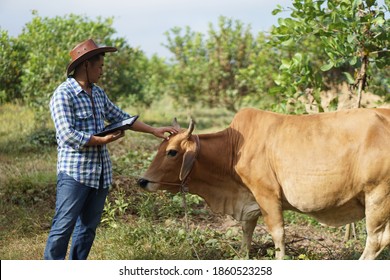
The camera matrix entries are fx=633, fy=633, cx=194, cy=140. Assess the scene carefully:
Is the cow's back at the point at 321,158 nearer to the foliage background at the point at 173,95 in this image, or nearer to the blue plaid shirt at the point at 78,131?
the foliage background at the point at 173,95

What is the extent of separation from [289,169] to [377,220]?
30.6 inches

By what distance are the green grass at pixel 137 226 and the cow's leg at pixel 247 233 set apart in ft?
0.34

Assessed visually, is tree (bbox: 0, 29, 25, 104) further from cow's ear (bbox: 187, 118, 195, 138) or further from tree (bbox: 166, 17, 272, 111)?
cow's ear (bbox: 187, 118, 195, 138)

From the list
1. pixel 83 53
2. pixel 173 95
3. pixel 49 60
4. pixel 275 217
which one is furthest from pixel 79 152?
pixel 173 95

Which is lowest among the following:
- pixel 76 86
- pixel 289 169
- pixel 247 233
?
pixel 247 233

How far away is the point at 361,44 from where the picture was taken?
5.91 metres

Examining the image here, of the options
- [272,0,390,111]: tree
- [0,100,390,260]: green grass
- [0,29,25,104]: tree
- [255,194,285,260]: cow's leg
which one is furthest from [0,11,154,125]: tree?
[255,194,285,260]: cow's leg

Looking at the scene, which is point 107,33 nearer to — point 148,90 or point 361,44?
point 148,90

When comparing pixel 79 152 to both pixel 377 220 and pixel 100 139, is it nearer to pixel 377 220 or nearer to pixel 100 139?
pixel 100 139

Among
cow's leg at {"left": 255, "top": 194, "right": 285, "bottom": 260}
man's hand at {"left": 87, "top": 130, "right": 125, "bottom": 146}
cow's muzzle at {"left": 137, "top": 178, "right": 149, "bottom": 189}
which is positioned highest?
man's hand at {"left": 87, "top": 130, "right": 125, "bottom": 146}

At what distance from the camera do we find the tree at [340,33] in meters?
5.75

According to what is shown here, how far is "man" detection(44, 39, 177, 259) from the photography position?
453 centimetres

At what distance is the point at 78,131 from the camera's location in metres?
4.54

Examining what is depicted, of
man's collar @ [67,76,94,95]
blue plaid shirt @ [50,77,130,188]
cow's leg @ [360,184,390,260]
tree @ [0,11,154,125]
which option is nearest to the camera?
blue plaid shirt @ [50,77,130,188]
